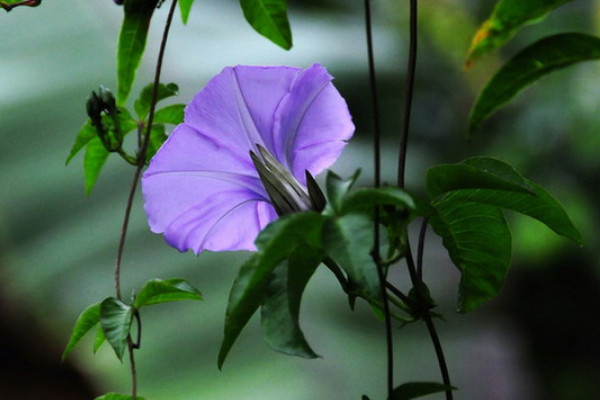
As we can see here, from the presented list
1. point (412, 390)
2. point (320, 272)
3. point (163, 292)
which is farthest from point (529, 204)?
point (320, 272)

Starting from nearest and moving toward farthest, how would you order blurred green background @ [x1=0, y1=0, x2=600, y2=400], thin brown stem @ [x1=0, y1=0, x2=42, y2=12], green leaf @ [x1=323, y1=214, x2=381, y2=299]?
green leaf @ [x1=323, y1=214, x2=381, y2=299], thin brown stem @ [x1=0, y1=0, x2=42, y2=12], blurred green background @ [x1=0, y1=0, x2=600, y2=400]

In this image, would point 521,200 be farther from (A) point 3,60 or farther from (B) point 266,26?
(A) point 3,60

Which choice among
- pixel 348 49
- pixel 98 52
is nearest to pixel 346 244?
pixel 98 52

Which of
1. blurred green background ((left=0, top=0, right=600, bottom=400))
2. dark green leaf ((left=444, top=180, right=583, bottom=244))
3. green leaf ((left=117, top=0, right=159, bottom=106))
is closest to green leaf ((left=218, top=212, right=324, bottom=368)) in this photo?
dark green leaf ((left=444, top=180, right=583, bottom=244))

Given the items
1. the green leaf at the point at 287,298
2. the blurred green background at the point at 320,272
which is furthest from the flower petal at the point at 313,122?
the blurred green background at the point at 320,272

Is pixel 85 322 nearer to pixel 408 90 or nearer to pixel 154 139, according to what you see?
pixel 154 139

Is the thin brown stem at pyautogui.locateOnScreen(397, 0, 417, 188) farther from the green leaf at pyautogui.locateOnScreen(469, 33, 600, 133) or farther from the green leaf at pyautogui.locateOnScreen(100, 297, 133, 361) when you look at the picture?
the green leaf at pyautogui.locateOnScreen(100, 297, 133, 361)
